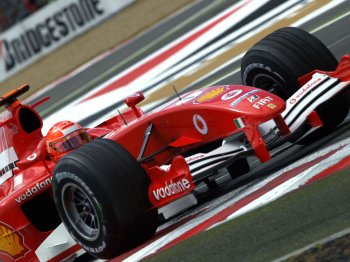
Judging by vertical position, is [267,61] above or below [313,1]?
above

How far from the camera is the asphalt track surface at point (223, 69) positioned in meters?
7.65

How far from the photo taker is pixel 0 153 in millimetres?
8766

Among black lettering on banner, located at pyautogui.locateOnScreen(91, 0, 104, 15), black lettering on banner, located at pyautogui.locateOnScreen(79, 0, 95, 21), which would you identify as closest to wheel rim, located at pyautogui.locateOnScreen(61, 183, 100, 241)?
black lettering on banner, located at pyautogui.locateOnScreen(79, 0, 95, 21)

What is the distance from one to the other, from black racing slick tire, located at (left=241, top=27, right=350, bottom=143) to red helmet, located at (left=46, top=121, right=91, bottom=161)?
168 centimetres

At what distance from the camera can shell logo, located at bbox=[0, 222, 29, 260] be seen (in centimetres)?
792

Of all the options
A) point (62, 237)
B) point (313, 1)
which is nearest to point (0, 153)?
point (62, 237)

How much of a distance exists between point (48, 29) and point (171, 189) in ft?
44.4

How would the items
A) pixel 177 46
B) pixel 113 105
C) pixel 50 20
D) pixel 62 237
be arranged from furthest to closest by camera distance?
pixel 50 20
pixel 177 46
pixel 113 105
pixel 62 237

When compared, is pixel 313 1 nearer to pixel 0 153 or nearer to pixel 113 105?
pixel 113 105

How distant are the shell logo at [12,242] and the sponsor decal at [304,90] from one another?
2584 mm

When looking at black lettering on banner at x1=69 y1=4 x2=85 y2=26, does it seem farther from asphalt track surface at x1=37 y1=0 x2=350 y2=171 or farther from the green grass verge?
the green grass verge

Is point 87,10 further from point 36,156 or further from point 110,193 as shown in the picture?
point 110,193

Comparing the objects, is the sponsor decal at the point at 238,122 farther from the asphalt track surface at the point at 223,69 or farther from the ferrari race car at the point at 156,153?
the asphalt track surface at the point at 223,69

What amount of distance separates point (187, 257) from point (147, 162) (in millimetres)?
2008
